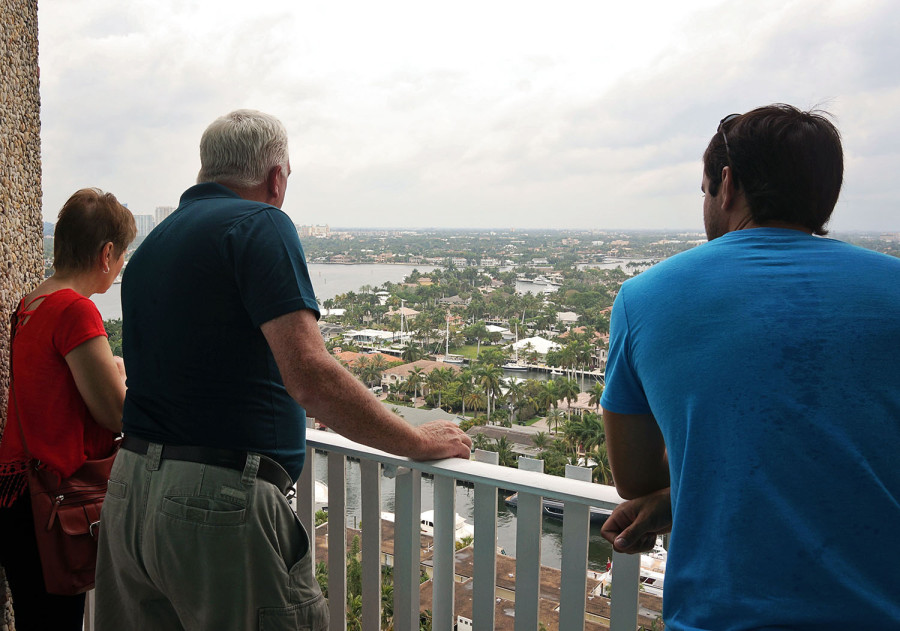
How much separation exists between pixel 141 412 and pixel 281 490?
1.08 ft

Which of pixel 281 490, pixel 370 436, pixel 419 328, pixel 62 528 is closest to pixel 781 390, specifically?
pixel 370 436

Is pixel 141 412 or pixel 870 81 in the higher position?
pixel 870 81

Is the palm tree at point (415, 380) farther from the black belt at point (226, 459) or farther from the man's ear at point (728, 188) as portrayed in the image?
the man's ear at point (728, 188)

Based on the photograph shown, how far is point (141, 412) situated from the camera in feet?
4.23

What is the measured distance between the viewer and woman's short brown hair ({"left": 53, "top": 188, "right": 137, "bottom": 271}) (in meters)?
1.65

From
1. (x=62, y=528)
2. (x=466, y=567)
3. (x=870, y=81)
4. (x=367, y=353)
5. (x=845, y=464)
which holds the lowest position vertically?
(x=466, y=567)

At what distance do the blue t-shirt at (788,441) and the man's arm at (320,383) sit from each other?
0.60 m

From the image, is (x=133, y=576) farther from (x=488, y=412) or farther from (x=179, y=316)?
(x=488, y=412)

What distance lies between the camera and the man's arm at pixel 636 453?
0.95 m

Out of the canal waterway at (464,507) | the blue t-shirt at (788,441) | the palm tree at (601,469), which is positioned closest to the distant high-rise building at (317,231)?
the canal waterway at (464,507)

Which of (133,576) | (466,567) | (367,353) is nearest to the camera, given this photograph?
(133,576)

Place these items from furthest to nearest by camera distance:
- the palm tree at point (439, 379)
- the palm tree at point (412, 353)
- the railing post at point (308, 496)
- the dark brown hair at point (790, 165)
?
the palm tree at point (412, 353), the palm tree at point (439, 379), the railing post at point (308, 496), the dark brown hair at point (790, 165)

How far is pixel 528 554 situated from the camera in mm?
1438

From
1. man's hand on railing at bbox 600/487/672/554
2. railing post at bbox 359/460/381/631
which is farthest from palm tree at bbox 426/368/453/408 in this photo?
man's hand on railing at bbox 600/487/672/554
